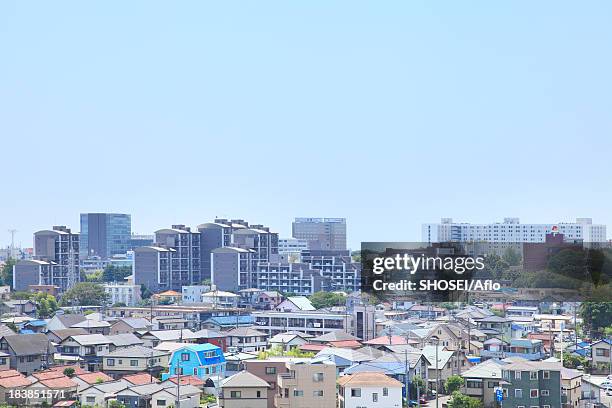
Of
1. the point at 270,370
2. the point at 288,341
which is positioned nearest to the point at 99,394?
the point at 270,370

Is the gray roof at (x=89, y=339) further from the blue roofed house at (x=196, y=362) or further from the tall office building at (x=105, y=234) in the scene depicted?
the tall office building at (x=105, y=234)

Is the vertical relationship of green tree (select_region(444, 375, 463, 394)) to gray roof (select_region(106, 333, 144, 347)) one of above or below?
below

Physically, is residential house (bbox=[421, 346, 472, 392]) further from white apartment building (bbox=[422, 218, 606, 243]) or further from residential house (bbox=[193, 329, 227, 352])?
white apartment building (bbox=[422, 218, 606, 243])

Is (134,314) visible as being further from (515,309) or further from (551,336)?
(551,336)

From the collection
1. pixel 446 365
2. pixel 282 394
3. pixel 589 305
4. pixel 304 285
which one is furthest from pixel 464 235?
pixel 282 394

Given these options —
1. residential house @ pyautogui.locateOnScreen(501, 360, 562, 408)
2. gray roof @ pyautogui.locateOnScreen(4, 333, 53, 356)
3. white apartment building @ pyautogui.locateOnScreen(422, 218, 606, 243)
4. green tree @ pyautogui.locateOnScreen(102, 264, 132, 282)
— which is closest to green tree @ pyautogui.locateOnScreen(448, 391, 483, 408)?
residential house @ pyautogui.locateOnScreen(501, 360, 562, 408)

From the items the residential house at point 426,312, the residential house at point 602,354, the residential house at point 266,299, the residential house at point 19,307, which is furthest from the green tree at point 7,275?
the residential house at point 602,354
